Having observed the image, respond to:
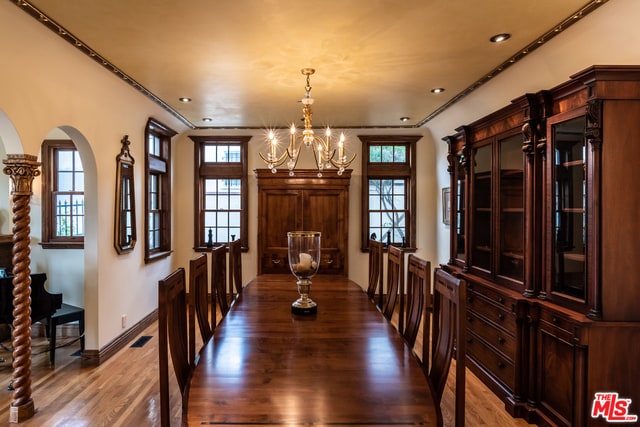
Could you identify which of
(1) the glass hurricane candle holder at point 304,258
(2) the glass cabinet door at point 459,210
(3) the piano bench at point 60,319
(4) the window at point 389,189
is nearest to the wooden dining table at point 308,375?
(1) the glass hurricane candle holder at point 304,258

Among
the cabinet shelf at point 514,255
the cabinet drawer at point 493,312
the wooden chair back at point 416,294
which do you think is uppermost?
the cabinet shelf at point 514,255

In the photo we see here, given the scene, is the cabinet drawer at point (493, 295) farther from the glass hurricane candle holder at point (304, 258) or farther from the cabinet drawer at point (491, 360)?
the glass hurricane candle holder at point (304, 258)

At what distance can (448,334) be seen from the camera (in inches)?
60.8

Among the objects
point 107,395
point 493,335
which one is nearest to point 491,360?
point 493,335

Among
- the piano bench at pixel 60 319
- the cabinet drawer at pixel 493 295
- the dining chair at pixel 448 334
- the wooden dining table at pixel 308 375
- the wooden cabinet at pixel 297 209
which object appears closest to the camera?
the wooden dining table at pixel 308 375

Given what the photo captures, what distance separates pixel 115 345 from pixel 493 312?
3636 mm

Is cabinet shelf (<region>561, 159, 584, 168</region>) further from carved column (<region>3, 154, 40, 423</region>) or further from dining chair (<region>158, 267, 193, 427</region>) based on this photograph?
carved column (<region>3, 154, 40, 423</region>)

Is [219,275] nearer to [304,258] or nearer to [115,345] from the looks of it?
[304,258]

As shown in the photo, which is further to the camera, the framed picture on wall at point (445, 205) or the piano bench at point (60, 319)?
the framed picture on wall at point (445, 205)

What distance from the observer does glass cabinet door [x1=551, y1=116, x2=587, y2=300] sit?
2.22 m

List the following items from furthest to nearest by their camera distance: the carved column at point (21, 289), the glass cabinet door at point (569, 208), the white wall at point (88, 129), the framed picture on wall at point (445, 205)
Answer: the framed picture on wall at point (445, 205) → the carved column at point (21, 289) → the white wall at point (88, 129) → the glass cabinet door at point (569, 208)

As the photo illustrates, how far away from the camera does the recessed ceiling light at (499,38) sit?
263cm

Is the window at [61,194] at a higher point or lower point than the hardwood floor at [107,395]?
higher

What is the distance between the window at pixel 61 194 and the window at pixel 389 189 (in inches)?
153
